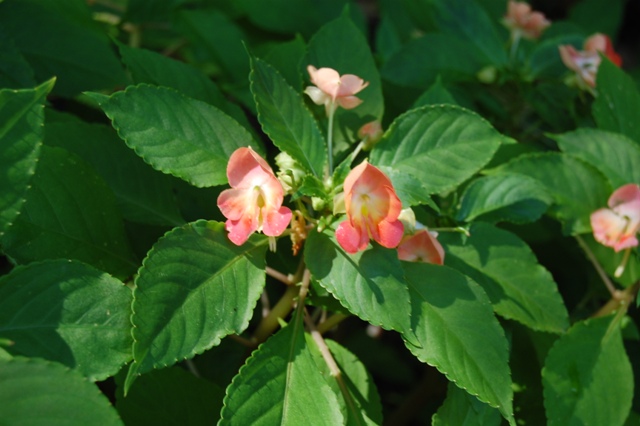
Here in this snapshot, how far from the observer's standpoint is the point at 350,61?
1248 millimetres

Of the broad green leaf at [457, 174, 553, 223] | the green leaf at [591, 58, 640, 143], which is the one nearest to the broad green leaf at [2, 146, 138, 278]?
the broad green leaf at [457, 174, 553, 223]

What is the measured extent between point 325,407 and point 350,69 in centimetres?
59

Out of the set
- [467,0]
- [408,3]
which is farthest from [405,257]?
[408,3]

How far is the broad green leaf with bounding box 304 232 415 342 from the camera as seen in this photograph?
875 millimetres

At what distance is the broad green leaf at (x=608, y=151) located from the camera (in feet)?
4.25

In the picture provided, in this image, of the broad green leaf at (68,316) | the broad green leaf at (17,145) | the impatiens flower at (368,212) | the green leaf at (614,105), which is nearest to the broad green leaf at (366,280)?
the impatiens flower at (368,212)

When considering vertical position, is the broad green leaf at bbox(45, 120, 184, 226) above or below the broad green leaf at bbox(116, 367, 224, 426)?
above

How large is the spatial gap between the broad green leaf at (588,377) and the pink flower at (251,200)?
20.7 inches

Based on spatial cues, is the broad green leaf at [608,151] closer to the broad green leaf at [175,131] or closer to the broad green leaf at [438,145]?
the broad green leaf at [438,145]

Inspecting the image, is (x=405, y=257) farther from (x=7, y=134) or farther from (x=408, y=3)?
(x=408, y=3)

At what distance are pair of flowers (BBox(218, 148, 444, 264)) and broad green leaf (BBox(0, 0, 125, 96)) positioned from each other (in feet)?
2.12

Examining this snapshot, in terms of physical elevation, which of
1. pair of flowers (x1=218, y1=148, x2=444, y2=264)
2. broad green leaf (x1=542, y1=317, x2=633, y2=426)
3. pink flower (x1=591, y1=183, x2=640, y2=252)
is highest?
pair of flowers (x1=218, y1=148, x2=444, y2=264)

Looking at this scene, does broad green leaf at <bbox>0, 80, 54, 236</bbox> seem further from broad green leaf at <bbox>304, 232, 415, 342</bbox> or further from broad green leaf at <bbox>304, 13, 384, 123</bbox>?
broad green leaf at <bbox>304, 13, 384, 123</bbox>

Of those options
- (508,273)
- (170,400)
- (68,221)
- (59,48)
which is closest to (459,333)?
(508,273)
